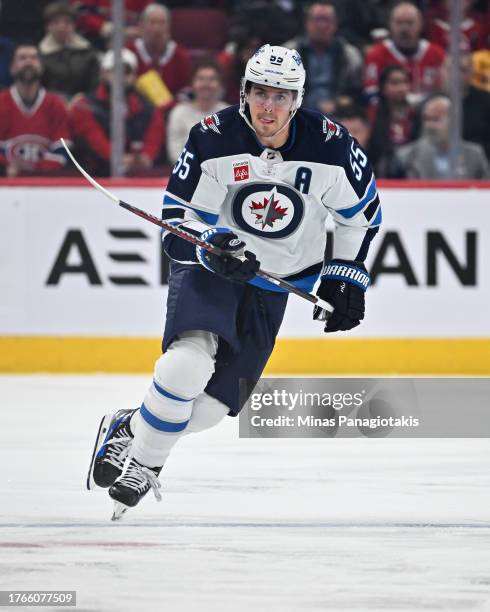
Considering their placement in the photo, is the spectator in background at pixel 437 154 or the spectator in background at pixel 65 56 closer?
the spectator in background at pixel 437 154

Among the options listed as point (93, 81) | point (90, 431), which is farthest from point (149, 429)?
point (93, 81)

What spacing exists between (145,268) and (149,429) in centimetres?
341

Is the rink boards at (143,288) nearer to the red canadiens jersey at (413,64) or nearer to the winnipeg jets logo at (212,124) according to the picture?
the red canadiens jersey at (413,64)

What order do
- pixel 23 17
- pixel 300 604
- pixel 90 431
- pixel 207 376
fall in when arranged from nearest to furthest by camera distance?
pixel 300 604 < pixel 207 376 < pixel 90 431 < pixel 23 17

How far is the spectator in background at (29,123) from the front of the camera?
765cm

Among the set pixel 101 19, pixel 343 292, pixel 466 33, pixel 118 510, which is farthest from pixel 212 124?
pixel 101 19

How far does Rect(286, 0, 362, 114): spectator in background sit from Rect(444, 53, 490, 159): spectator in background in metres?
0.54

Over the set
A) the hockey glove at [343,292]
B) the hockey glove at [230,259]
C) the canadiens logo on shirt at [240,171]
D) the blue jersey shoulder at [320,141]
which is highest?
the blue jersey shoulder at [320,141]

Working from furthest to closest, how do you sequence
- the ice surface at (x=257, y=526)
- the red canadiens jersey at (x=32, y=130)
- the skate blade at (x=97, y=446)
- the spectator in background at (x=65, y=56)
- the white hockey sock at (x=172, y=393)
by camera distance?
the spectator in background at (x=65, y=56) < the red canadiens jersey at (x=32, y=130) < the skate blade at (x=97, y=446) < the white hockey sock at (x=172, y=393) < the ice surface at (x=257, y=526)

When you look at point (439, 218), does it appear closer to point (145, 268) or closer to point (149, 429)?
point (145, 268)

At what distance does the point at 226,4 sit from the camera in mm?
8438

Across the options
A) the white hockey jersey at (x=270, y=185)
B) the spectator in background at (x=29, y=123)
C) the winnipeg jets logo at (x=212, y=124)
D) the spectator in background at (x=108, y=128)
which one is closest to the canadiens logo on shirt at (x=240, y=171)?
the white hockey jersey at (x=270, y=185)

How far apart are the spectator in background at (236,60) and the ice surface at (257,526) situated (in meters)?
2.49

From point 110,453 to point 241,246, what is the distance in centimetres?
74
